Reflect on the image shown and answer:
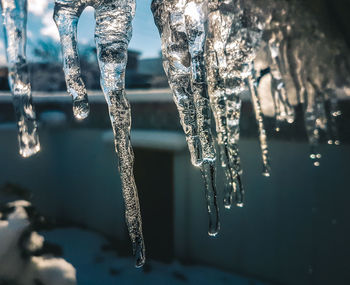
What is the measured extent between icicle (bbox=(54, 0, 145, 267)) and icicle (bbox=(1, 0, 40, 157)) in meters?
0.07

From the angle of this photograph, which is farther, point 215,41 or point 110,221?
point 110,221

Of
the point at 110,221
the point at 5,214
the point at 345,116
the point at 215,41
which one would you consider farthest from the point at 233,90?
the point at 110,221

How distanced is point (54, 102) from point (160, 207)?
275 cm

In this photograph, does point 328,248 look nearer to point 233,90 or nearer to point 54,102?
point 233,90

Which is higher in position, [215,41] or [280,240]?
[215,41]

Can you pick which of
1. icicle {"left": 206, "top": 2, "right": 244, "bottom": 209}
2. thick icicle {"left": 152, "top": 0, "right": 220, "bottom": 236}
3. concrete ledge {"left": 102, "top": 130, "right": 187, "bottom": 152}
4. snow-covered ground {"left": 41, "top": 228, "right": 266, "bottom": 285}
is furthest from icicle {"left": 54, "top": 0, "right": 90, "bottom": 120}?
snow-covered ground {"left": 41, "top": 228, "right": 266, "bottom": 285}

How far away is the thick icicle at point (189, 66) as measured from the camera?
63 centimetres

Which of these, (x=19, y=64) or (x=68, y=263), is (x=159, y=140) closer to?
(x=68, y=263)

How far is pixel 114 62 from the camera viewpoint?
580mm

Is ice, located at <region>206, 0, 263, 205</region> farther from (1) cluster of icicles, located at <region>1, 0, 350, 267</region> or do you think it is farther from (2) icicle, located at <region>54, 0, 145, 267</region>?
(2) icicle, located at <region>54, 0, 145, 267</region>

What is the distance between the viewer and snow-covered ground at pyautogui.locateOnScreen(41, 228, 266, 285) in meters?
3.56

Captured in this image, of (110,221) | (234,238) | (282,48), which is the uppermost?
(282,48)

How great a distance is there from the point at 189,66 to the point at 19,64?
381 mm

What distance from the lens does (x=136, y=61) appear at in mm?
2371
